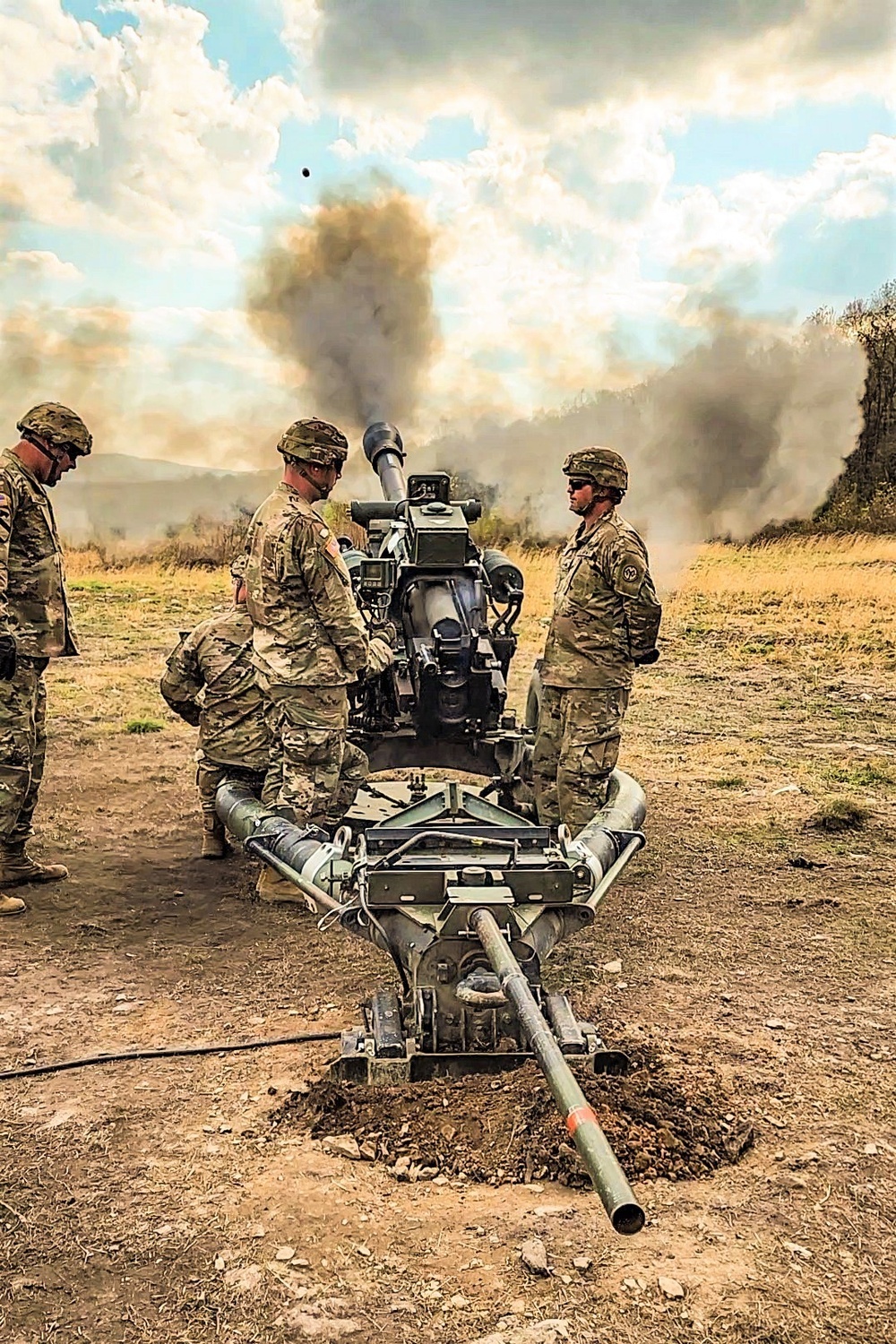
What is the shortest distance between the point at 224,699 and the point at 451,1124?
3.19m

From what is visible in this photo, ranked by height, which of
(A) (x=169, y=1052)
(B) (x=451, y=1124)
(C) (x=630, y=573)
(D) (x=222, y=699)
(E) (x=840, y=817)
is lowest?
(E) (x=840, y=817)

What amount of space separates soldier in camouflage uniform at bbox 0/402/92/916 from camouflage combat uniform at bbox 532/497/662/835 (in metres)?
2.22

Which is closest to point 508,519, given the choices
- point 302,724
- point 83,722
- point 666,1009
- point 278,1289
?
point 83,722

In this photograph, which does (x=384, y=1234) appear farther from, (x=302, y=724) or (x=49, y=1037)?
(x=302, y=724)

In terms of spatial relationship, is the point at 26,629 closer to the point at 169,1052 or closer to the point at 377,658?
the point at 377,658

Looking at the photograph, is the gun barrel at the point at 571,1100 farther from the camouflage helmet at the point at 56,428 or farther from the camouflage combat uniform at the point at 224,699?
the camouflage helmet at the point at 56,428

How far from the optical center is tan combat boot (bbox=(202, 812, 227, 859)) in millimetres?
6457

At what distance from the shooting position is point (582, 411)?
10.2 metres

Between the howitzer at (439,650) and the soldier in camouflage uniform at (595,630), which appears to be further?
the howitzer at (439,650)

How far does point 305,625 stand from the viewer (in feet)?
18.9

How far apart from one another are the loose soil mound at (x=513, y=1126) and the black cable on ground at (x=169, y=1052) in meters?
0.53

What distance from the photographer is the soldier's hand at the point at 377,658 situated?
5.93 meters

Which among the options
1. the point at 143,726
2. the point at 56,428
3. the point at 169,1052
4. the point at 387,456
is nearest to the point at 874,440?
the point at 387,456

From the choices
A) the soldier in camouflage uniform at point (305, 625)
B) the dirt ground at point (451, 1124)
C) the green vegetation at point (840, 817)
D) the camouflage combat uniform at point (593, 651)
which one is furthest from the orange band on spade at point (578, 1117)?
the green vegetation at point (840, 817)
